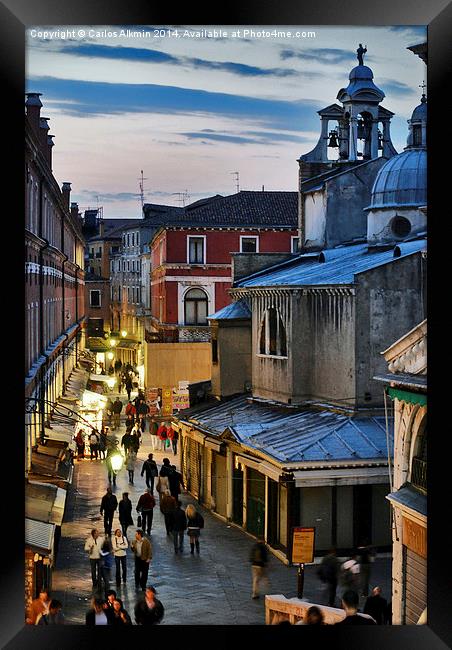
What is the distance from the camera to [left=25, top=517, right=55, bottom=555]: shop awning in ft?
53.1

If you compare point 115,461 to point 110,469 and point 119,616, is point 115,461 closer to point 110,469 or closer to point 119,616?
point 110,469

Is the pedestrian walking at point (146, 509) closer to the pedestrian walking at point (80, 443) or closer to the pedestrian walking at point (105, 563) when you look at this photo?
the pedestrian walking at point (105, 563)

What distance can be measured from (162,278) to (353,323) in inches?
788

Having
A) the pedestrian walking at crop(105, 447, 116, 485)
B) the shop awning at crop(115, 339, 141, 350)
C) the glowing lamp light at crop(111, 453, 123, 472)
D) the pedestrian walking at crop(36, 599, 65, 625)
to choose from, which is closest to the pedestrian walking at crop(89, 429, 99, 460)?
the pedestrian walking at crop(105, 447, 116, 485)

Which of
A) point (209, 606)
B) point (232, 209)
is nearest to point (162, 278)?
point (232, 209)

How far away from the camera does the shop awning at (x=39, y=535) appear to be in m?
16.2

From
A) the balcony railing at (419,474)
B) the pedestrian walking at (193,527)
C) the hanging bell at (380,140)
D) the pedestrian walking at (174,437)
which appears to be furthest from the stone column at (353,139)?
the balcony railing at (419,474)

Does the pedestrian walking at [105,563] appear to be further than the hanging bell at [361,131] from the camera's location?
No

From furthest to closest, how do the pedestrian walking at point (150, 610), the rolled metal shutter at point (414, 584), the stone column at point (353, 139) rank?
the stone column at point (353, 139) < the rolled metal shutter at point (414, 584) < the pedestrian walking at point (150, 610)

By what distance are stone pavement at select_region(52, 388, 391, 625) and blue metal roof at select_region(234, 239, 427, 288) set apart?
5614mm

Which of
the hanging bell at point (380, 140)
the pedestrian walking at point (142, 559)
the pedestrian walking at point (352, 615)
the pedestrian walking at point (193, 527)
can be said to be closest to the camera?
the pedestrian walking at point (352, 615)

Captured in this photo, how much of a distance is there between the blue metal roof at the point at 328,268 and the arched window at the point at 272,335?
0.75 metres

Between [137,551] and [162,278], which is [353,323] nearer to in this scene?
[137,551]
